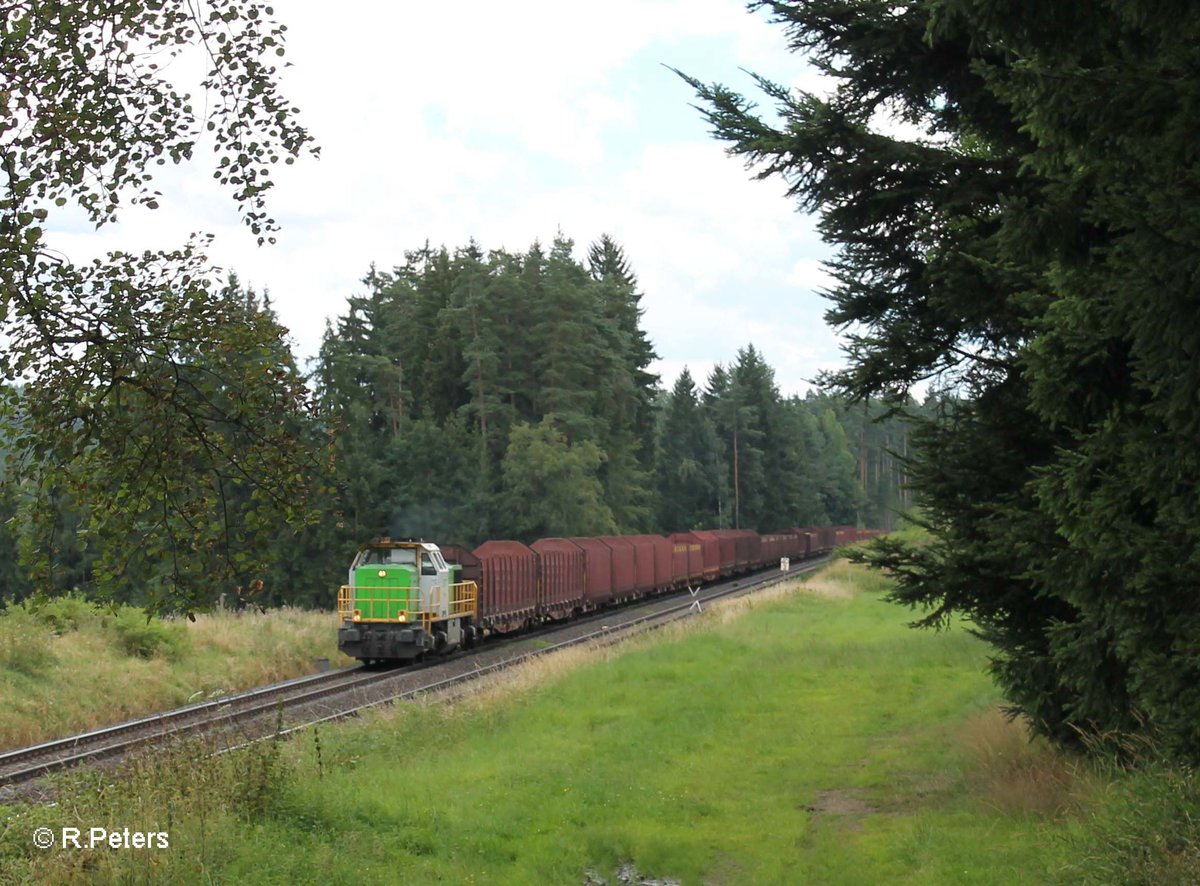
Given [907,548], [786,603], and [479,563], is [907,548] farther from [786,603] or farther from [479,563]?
[786,603]

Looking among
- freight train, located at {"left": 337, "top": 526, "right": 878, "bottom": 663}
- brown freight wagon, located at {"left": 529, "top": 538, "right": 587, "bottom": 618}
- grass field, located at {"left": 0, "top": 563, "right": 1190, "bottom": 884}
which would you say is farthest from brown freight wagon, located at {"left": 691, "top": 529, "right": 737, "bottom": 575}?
grass field, located at {"left": 0, "top": 563, "right": 1190, "bottom": 884}

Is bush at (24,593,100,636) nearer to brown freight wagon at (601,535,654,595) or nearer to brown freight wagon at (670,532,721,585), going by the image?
brown freight wagon at (601,535,654,595)

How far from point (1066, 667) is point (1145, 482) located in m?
2.55

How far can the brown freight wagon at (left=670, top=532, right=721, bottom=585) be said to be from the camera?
49391 millimetres

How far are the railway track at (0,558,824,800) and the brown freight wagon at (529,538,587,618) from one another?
807 mm

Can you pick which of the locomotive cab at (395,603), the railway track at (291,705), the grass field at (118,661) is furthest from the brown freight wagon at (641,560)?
the locomotive cab at (395,603)

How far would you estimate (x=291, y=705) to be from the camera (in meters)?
19.2

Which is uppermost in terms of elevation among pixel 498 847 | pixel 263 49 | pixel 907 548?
pixel 263 49

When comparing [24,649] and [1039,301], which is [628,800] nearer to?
[1039,301]

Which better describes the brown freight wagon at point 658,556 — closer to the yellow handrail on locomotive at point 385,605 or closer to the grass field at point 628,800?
the yellow handrail on locomotive at point 385,605

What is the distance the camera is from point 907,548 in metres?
10.4

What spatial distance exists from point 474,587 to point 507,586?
2070 mm

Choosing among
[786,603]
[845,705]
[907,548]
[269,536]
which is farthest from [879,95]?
[786,603]

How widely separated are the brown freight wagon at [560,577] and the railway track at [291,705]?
0.81 m
